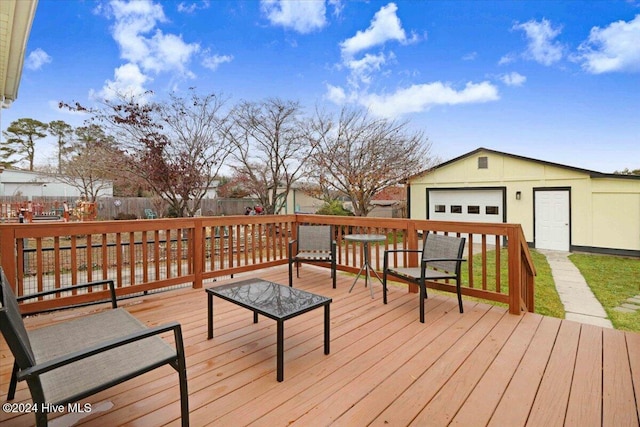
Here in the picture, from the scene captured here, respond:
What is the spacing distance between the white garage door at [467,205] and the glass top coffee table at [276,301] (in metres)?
10.8

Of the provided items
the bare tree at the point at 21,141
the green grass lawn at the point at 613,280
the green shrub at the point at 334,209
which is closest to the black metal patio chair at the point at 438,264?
the green grass lawn at the point at 613,280

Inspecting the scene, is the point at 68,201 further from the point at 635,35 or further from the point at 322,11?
the point at 635,35

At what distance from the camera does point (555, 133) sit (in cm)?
1175

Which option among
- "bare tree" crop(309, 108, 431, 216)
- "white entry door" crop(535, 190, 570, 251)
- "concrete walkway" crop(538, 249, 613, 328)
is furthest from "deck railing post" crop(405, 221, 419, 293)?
"white entry door" crop(535, 190, 570, 251)

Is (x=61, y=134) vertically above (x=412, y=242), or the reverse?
(x=61, y=134)

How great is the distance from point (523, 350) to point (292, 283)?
2842 mm

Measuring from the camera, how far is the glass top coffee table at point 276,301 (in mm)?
2074

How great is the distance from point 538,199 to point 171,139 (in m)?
12.3

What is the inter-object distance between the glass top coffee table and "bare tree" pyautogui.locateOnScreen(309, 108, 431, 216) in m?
8.91

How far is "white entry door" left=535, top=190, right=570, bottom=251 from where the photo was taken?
10195 mm

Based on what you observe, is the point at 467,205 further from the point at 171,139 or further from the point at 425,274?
the point at 171,139

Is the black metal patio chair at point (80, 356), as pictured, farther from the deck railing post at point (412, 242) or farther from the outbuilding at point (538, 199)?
the outbuilding at point (538, 199)

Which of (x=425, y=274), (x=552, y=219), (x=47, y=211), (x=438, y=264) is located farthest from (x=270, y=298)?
(x=47, y=211)

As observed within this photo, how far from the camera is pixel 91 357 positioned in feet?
5.45
